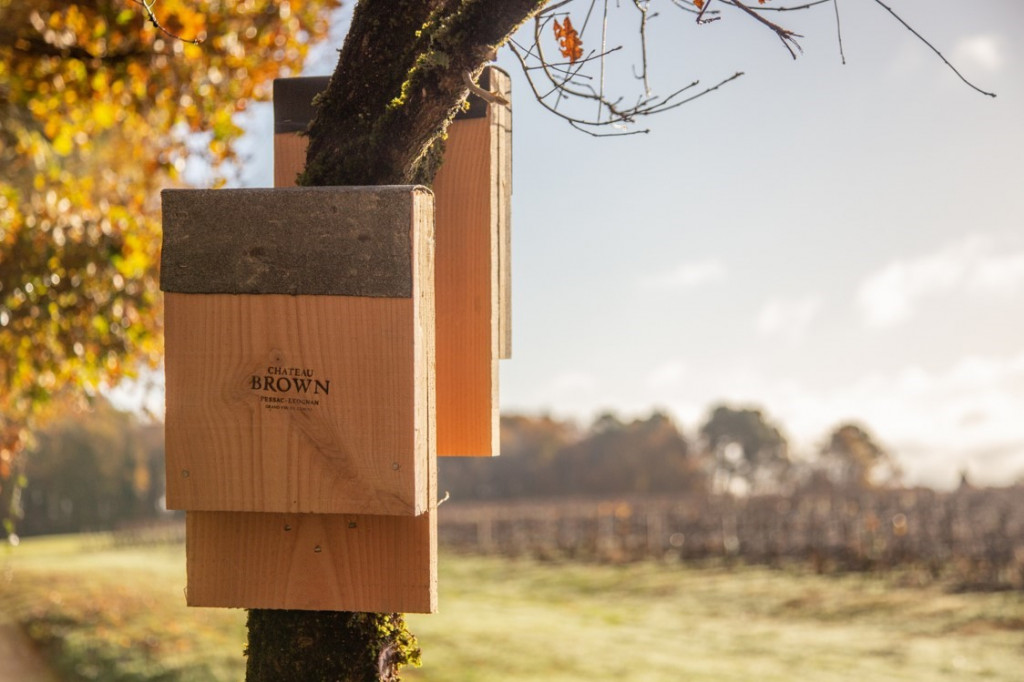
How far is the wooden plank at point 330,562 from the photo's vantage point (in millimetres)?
2477

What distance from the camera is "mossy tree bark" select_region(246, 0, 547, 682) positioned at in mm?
2549

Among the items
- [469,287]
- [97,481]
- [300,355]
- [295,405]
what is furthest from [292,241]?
[97,481]

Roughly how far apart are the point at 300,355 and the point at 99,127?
7493 millimetres

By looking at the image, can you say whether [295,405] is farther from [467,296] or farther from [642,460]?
[642,460]

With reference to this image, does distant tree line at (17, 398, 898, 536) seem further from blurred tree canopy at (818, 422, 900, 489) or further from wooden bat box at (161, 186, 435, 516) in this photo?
wooden bat box at (161, 186, 435, 516)

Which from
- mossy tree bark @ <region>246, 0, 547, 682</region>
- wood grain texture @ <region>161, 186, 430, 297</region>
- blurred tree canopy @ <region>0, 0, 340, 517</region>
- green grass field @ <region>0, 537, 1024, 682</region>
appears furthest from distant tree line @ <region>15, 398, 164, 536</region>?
wood grain texture @ <region>161, 186, 430, 297</region>

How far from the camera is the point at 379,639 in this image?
2658 mm

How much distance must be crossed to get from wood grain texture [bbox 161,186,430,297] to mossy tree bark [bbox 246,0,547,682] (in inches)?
10.7

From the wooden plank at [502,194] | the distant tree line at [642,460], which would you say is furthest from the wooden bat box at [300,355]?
the distant tree line at [642,460]

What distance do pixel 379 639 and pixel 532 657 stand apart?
28.9 feet

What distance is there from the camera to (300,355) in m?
2.35

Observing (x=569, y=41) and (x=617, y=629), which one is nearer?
(x=569, y=41)

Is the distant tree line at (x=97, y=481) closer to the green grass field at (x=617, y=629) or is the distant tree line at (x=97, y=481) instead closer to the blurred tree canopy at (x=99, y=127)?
the green grass field at (x=617, y=629)

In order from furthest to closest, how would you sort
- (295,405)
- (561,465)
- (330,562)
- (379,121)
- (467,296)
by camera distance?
(561,465), (467,296), (379,121), (330,562), (295,405)
